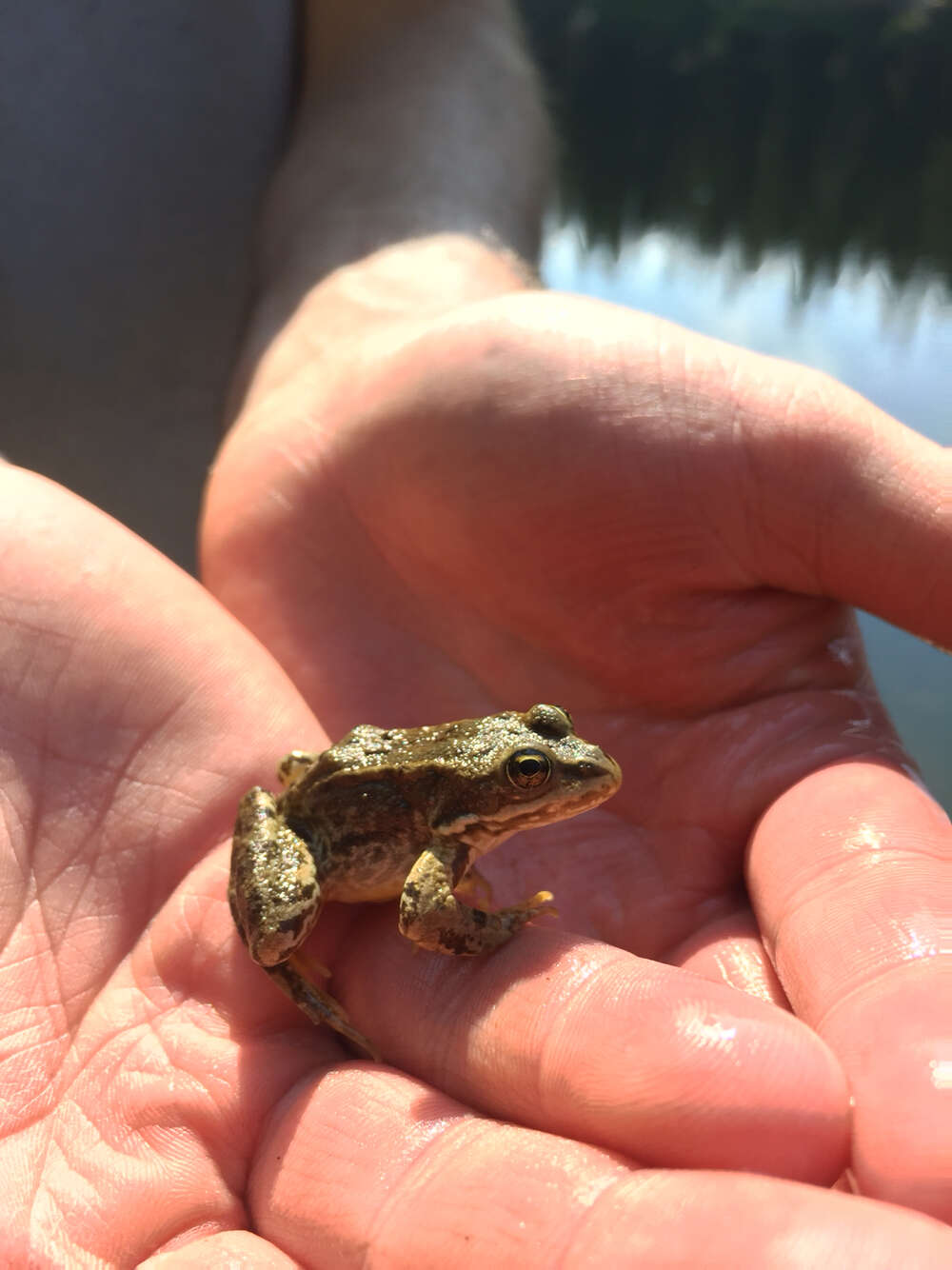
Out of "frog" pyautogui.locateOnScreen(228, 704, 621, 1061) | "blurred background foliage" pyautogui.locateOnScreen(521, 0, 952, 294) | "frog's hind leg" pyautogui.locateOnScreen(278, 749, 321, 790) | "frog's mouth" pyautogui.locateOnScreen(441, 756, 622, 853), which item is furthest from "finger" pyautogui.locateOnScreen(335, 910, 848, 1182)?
"blurred background foliage" pyautogui.locateOnScreen(521, 0, 952, 294)

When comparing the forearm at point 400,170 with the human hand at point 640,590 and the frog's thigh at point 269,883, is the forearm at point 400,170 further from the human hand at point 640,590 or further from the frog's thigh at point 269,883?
the frog's thigh at point 269,883

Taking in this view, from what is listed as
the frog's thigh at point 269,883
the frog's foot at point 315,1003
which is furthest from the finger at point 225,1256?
Answer: the frog's thigh at point 269,883

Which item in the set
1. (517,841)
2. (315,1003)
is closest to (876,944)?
(517,841)

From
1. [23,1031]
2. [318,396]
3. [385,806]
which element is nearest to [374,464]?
[318,396]

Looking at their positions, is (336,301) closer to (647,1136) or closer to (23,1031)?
(23,1031)

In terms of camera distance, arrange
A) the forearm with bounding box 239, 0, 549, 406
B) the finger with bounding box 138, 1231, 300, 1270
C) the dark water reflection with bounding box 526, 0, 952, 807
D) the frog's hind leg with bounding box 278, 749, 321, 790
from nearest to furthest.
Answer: the finger with bounding box 138, 1231, 300, 1270, the frog's hind leg with bounding box 278, 749, 321, 790, the forearm with bounding box 239, 0, 549, 406, the dark water reflection with bounding box 526, 0, 952, 807

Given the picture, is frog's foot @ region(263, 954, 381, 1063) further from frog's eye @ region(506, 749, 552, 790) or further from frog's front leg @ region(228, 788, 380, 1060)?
frog's eye @ region(506, 749, 552, 790)

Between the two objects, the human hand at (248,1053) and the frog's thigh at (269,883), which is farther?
the frog's thigh at (269,883)
